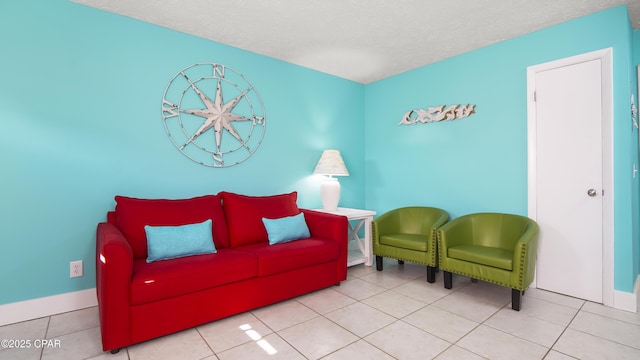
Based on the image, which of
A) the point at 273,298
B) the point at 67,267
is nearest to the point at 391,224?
the point at 273,298

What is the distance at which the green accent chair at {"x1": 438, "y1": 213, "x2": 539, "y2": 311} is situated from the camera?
244 centimetres

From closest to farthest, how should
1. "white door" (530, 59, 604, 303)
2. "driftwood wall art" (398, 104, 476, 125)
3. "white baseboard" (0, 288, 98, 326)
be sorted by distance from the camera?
"white baseboard" (0, 288, 98, 326) < "white door" (530, 59, 604, 303) < "driftwood wall art" (398, 104, 476, 125)

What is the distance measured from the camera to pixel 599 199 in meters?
2.59

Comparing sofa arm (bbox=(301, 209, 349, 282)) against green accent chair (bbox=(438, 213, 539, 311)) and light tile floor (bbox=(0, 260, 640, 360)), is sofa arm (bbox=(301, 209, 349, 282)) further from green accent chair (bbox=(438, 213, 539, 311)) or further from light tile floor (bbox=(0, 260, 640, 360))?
green accent chair (bbox=(438, 213, 539, 311))

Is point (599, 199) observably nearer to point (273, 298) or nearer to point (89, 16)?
point (273, 298)

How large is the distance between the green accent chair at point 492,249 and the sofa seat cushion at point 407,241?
203 millimetres

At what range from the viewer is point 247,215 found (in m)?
2.91

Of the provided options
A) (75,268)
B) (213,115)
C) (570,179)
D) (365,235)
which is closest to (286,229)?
(365,235)

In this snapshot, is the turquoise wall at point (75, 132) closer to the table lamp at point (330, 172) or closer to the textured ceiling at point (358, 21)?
the textured ceiling at point (358, 21)

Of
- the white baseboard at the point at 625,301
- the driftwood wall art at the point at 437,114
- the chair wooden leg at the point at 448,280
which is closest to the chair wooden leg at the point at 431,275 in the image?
the chair wooden leg at the point at 448,280

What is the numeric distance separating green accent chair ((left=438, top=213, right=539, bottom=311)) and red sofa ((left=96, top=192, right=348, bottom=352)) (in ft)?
3.34

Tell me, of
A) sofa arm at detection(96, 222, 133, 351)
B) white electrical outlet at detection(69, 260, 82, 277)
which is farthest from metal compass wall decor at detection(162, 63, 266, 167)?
sofa arm at detection(96, 222, 133, 351)

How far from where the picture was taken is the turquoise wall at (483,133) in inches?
98.1

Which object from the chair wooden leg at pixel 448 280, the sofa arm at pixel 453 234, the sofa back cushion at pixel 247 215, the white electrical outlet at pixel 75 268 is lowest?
the chair wooden leg at pixel 448 280
